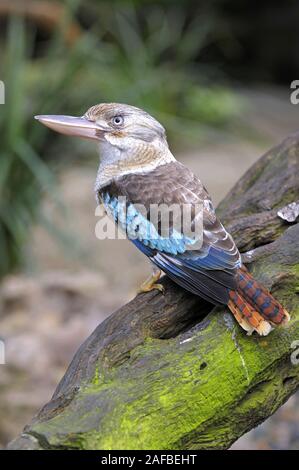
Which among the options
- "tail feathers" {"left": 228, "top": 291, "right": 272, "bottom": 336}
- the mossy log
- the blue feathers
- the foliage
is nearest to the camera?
the mossy log

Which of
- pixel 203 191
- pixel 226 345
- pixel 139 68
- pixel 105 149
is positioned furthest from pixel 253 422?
pixel 139 68

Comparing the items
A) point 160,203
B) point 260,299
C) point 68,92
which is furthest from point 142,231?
point 68,92

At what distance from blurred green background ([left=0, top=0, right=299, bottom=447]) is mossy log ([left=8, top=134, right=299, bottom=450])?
1.88m

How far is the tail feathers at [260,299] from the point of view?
101 inches

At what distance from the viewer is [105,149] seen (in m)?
3.15

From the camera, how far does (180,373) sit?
2428 millimetres

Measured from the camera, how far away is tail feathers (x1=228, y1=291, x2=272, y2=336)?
2.55 meters

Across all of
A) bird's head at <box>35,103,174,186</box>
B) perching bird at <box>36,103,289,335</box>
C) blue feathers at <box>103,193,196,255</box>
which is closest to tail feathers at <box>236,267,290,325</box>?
perching bird at <box>36,103,289,335</box>

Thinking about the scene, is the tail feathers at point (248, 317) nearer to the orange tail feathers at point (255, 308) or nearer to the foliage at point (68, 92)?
the orange tail feathers at point (255, 308)

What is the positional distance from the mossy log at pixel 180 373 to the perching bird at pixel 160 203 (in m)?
0.07

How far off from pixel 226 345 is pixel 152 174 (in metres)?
0.76

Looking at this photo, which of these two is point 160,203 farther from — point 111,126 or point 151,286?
point 111,126

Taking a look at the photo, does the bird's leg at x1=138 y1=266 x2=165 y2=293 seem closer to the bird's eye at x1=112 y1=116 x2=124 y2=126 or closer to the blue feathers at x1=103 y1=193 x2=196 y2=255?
the blue feathers at x1=103 y1=193 x2=196 y2=255
